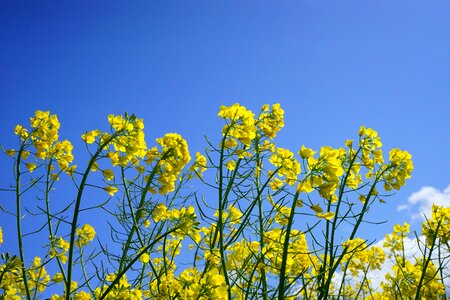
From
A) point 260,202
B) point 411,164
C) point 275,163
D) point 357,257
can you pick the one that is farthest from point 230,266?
point 357,257

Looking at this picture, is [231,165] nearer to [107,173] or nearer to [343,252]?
[107,173]

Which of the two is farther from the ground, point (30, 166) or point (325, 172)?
point (30, 166)

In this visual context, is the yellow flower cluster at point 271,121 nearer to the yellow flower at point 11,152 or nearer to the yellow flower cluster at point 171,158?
the yellow flower cluster at point 171,158

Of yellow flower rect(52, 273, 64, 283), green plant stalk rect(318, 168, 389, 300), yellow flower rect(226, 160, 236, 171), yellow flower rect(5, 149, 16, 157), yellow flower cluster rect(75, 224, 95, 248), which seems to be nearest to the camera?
green plant stalk rect(318, 168, 389, 300)

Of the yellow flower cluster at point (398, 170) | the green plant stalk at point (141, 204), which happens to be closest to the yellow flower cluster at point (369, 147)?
the yellow flower cluster at point (398, 170)

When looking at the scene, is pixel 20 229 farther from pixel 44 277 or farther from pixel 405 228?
pixel 405 228

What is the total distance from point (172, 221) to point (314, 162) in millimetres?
1175

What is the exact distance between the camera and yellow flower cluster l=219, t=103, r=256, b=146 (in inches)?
93.9

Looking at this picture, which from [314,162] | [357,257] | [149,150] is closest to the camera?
[314,162]

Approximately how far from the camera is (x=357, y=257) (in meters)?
3.85

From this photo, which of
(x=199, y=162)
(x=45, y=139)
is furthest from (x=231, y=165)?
(x=45, y=139)

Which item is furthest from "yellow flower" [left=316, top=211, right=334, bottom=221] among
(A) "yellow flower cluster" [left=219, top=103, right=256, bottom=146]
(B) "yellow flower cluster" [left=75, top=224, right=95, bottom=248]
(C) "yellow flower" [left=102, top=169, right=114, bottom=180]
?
(B) "yellow flower cluster" [left=75, top=224, right=95, bottom=248]

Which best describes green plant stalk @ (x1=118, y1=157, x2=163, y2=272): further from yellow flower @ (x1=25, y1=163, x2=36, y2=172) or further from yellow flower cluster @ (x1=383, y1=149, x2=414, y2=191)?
yellow flower cluster @ (x1=383, y1=149, x2=414, y2=191)

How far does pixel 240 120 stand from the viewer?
95.0 inches
